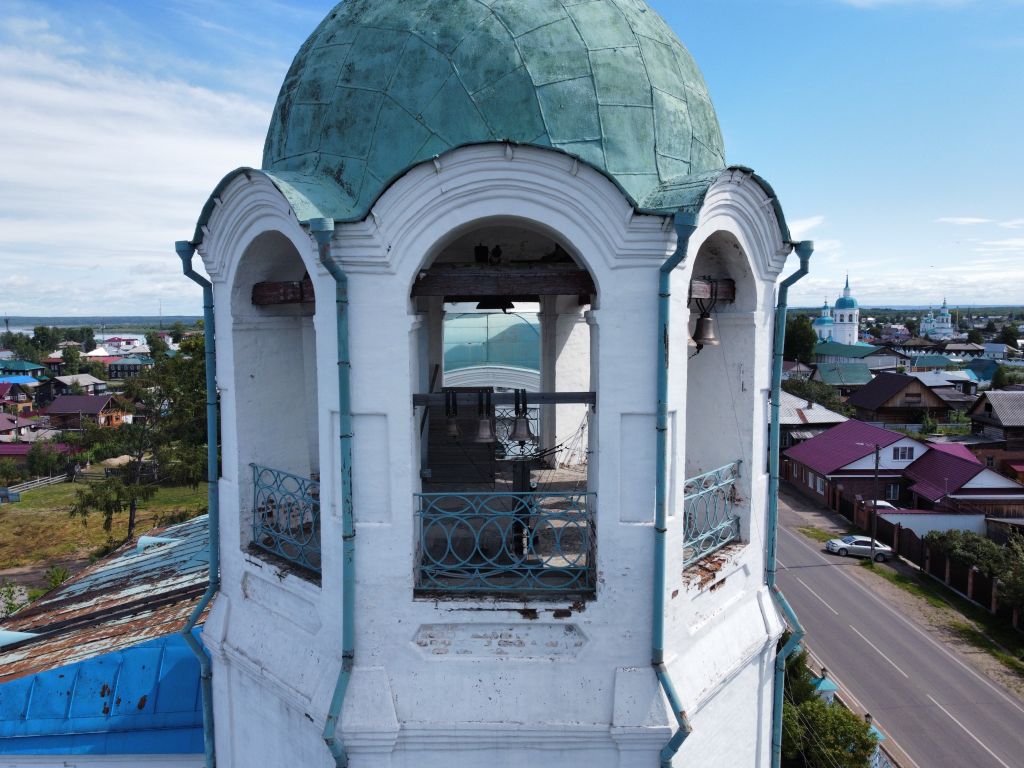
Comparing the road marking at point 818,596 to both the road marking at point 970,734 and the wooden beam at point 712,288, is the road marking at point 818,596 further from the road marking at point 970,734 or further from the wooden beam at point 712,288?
the wooden beam at point 712,288

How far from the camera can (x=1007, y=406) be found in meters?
47.4

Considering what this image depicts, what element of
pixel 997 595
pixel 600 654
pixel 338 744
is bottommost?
pixel 997 595

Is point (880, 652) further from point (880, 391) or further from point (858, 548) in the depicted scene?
point (880, 391)

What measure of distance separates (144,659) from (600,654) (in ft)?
22.7

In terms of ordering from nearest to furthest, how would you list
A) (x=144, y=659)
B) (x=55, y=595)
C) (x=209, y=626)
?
(x=209, y=626)
(x=144, y=659)
(x=55, y=595)

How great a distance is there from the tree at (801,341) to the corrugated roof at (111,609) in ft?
267

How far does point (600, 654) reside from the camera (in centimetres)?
511

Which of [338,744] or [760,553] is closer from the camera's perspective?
[338,744]

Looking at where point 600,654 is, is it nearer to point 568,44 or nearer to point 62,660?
point 568,44

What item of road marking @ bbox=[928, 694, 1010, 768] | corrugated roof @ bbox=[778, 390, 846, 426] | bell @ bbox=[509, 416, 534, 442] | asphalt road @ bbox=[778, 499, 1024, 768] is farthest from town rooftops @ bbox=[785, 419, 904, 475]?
bell @ bbox=[509, 416, 534, 442]

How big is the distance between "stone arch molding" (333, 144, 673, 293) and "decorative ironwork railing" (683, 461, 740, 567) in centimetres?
216

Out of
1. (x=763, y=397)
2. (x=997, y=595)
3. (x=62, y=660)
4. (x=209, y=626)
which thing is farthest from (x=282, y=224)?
(x=997, y=595)

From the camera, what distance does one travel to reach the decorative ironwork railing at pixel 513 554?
17.1 feet

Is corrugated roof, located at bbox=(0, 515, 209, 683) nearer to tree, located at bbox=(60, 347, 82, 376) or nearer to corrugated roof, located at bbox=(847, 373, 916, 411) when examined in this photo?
corrugated roof, located at bbox=(847, 373, 916, 411)
